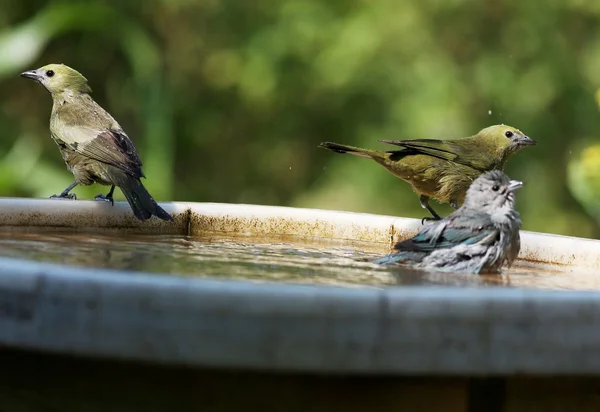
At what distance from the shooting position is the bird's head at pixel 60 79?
5477mm

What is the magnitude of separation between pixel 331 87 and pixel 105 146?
598 cm

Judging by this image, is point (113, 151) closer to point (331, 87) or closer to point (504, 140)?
point (504, 140)

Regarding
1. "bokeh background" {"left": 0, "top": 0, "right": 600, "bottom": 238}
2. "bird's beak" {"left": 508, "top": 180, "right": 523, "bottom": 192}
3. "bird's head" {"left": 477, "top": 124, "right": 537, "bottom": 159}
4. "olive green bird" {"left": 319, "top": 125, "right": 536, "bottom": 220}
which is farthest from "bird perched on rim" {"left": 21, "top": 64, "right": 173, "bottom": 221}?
"bokeh background" {"left": 0, "top": 0, "right": 600, "bottom": 238}

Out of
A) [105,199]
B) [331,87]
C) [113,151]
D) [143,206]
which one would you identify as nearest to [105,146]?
[113,151]

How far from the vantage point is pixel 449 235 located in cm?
339

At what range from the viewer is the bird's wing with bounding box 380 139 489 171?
4918 millimetres

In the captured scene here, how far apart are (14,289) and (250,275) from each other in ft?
2.95

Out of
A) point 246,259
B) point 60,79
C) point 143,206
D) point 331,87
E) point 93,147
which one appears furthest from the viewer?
point 331,87

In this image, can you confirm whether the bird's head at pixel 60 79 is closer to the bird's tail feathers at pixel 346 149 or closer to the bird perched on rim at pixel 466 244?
the bird's tail feathers at pixel 346 149

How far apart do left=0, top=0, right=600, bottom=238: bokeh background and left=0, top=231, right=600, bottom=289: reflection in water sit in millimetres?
6155

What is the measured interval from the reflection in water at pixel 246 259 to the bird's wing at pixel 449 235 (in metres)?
0.16

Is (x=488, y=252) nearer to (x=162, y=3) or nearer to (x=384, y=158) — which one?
(x=384, y=158)

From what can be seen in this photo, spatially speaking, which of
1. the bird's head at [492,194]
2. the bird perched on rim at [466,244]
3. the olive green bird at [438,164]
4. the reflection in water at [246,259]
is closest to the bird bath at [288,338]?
the reflection in water at [246,259]

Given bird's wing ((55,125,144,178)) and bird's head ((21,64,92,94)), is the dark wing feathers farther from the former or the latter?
bird's head ((21,64,92,94))
